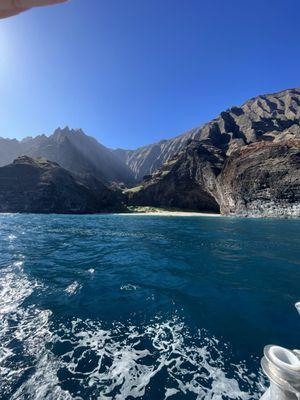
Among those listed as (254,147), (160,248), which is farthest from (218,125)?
(160,248)

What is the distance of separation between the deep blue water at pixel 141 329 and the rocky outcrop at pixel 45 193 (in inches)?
4399

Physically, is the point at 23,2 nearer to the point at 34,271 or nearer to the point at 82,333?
the point at 82,333

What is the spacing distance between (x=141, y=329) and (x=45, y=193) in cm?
12377

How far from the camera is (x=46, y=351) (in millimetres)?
6414

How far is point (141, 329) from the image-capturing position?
7.57 metres

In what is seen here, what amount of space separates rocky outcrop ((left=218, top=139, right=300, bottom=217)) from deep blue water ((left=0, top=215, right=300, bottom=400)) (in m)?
62.5

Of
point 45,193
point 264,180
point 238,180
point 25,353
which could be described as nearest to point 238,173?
point 238,180

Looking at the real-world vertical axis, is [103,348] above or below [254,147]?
below

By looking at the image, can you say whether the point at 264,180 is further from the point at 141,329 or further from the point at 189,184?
the point at 141,329

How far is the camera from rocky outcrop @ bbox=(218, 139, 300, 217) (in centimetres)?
6788

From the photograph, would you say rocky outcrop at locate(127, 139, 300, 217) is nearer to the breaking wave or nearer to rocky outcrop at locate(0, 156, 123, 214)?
rocky outcrop at locate(0, 156, 123, 214)

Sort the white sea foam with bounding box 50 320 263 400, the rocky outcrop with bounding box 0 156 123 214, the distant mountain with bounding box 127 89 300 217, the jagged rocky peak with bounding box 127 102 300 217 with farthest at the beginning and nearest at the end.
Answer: the rocky outcrop with bounding box 0 156 123 214 < the distant mountain with bounding box 127 89 300 217 < the jagged rocky peak with bounding box 127 102 300 217 < the white sea foam with bounding box 50 320 263 400

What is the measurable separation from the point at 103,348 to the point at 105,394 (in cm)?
163

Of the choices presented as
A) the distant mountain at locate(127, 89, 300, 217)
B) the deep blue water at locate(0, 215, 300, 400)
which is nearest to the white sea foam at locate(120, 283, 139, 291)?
the deep blue water at locate(0, 215, 300, 400)
